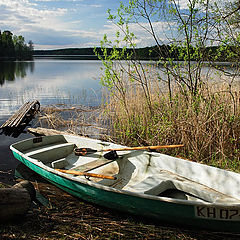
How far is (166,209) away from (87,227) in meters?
1.01

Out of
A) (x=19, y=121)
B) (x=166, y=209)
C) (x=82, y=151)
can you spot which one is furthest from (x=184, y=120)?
(x=19, y=121)

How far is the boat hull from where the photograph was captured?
9.62 ft

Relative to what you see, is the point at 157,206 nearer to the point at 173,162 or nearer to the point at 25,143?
the point at 173,162

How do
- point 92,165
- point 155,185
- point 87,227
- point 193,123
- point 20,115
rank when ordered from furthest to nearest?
point 20,115 → point 193,123 → point 92,165 → point 155,185 → point 87,227

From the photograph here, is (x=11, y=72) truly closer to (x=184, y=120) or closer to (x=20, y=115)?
(x=20, y=115)

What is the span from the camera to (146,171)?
4.49 m

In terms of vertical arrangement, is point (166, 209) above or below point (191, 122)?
below

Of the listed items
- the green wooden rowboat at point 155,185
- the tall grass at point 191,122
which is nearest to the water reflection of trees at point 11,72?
the tall grass at point 191,122

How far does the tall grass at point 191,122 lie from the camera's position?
5027mm

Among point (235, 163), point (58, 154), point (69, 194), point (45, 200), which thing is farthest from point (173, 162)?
point (58, 154)

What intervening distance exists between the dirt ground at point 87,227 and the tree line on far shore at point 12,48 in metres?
72.1

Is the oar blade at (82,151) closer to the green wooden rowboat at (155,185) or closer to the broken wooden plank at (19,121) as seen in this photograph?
the green wooden rowboat at (155,185)

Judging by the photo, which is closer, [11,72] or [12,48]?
[11,72]

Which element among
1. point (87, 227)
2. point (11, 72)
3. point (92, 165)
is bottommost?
point (87, 227)
